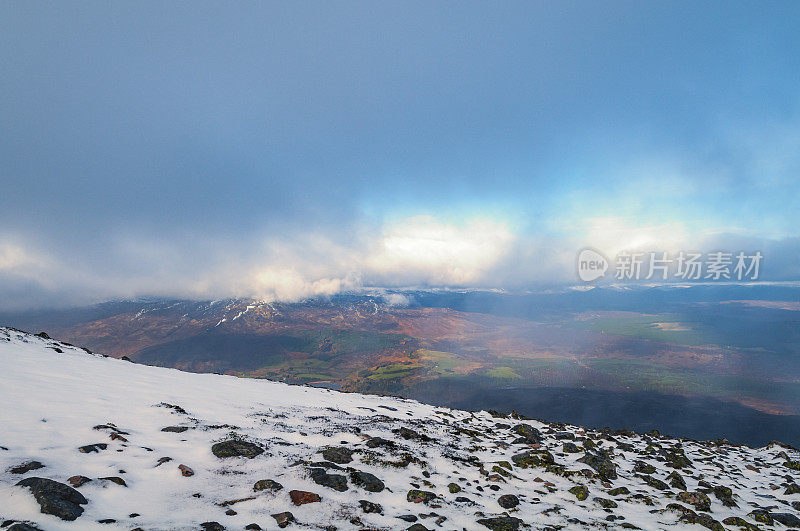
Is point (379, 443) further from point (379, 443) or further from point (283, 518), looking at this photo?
point (283, 518)

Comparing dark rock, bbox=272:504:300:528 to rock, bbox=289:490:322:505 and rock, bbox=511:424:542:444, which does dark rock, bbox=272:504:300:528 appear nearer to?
rock, bbox=289:490:322:505

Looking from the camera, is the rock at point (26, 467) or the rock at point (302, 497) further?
the rock at point (302, 497)

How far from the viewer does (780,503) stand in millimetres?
11297

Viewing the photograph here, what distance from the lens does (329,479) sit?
7945mm

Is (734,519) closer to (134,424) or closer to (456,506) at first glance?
(456,506)

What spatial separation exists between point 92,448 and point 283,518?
16.7 ft

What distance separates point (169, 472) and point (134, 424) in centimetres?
341

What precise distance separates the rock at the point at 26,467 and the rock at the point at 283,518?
4.54 m

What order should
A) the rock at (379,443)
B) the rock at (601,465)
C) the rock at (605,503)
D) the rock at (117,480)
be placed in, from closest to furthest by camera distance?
the rock at (117,480) → the rock at (605,503) → the rock at (379,443) → the rock at (601,465)

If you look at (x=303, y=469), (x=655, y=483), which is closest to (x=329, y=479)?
(x=303, y=469)

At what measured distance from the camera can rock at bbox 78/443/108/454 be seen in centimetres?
741

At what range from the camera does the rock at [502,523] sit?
732 cm

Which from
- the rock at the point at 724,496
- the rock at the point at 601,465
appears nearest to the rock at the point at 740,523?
the rock at the point at 724,496

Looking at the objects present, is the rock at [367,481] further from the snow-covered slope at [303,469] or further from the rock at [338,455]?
the rock at [338,455]
